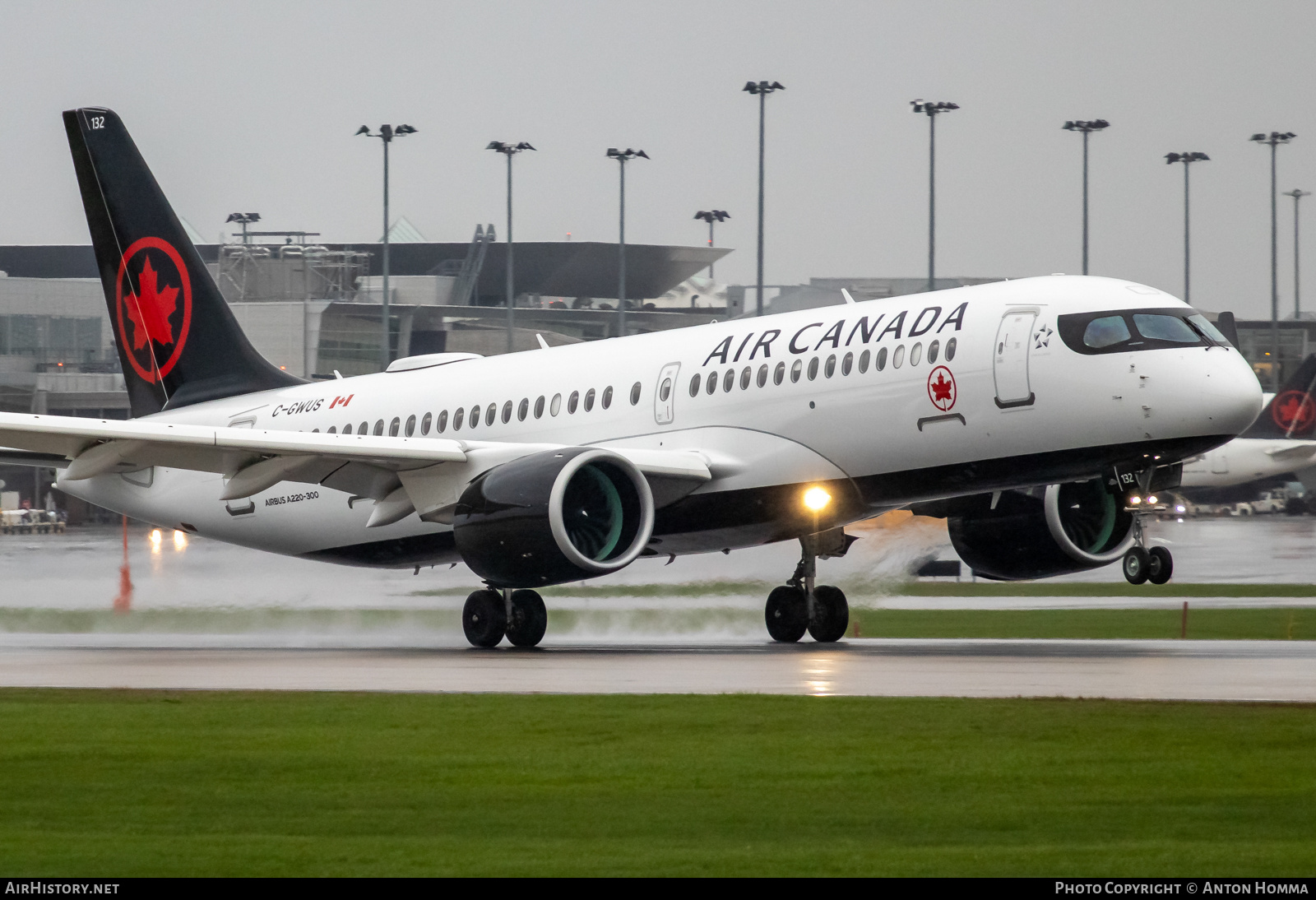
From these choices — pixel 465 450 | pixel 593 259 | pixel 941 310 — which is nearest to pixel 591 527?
pixel 465 450

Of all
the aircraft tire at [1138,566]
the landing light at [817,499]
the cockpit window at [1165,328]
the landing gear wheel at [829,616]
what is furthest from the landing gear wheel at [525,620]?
the cockpit window at [1165,328]

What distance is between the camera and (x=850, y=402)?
25.5 meters

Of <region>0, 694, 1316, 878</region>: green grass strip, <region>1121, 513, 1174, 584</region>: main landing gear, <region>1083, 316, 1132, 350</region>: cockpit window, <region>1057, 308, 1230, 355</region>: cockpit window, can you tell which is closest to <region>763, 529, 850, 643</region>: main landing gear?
<region>1121, 513, 1174, 584</region>: main landing gear

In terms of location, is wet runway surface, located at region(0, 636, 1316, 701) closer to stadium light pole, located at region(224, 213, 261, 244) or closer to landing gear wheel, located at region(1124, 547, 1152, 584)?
landing gear wheel, located at region(1124, 547, 1152, 584)

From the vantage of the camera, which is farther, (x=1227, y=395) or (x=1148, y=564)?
(x=1148, y=564)

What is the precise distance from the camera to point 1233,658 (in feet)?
76.8

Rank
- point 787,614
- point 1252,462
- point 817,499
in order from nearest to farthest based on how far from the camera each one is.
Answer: point 817,499 < point 787,614 < point 1252,462

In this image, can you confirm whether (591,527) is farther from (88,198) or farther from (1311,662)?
(88,198)

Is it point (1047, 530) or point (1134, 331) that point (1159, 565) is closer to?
point (1134, 331)

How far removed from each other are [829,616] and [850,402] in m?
4.92

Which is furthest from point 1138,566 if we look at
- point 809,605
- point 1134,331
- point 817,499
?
point 809,605

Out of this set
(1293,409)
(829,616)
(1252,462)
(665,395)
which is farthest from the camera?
(1252,462)

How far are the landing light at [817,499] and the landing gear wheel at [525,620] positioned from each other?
4.53 m

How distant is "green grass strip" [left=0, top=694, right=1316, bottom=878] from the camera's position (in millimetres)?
10086
